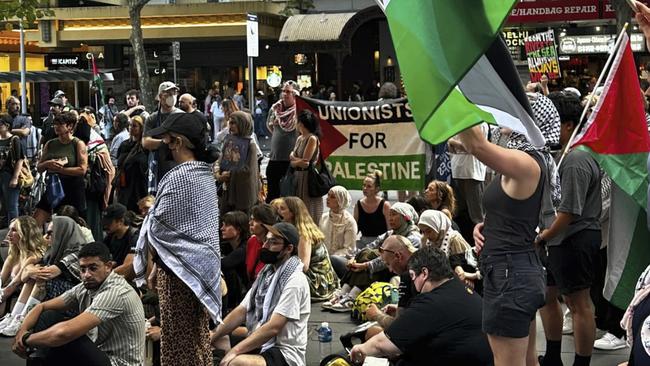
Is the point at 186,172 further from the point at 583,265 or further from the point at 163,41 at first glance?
the point at 163,41

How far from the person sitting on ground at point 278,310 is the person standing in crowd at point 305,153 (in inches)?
174

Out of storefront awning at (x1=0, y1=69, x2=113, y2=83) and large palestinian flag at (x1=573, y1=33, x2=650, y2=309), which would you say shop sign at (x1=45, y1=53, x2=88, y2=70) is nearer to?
storefront awning at (x1=0, y1=69, x2=113, y2=83)

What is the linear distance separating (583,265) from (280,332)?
210cm

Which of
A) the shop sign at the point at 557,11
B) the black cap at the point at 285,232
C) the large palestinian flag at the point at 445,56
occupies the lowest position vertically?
the black cap at the point at 285,232

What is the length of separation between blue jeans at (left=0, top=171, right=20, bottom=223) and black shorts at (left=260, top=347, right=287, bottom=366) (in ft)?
28.0

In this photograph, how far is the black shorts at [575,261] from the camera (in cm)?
723

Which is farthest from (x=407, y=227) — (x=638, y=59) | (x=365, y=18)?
(x=365, y=18)

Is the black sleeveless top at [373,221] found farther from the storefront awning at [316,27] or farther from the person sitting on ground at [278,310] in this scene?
the storefront awning at [316,27]

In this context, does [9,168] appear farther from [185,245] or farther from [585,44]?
[585,44]

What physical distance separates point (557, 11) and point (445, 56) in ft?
83.2

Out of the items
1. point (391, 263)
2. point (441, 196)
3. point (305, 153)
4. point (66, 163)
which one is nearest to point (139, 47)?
point (66, 163)

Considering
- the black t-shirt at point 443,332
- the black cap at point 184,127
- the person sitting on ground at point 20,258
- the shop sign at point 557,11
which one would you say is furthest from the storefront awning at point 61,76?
the black t-shirt at point 443,332


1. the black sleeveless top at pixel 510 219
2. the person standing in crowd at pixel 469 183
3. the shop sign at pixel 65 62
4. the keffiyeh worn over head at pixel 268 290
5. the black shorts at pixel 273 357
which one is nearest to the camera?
the black sleeveless top at pixel 510 219

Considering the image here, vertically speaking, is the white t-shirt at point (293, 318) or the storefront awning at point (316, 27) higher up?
the storefront awning at point (316, 27)
